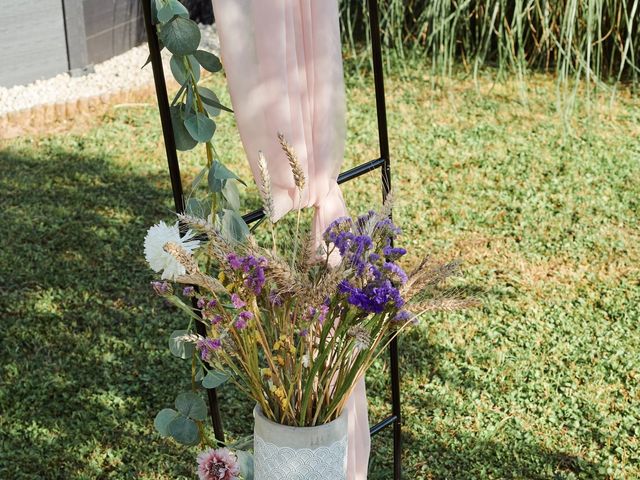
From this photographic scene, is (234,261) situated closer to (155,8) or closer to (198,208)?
(198,208)

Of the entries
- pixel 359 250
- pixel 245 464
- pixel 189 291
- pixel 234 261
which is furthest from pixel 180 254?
pixel 245 464

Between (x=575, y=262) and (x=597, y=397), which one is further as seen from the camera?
(x=575, y=262)

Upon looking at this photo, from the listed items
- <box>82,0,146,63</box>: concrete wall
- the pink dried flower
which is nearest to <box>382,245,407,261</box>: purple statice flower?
the pink dried flower

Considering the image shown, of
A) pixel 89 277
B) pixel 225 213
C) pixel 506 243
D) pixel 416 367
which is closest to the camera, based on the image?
pixel 225 213

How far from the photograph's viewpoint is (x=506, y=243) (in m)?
3.68

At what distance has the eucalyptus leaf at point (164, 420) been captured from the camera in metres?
1.87

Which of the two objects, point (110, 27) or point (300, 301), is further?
point (110, 27)

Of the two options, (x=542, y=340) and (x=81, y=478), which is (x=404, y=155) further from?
(x=81, y=478)

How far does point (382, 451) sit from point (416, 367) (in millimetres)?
428

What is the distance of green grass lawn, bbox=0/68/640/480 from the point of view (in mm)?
2623

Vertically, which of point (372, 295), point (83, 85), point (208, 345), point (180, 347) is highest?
point (372, 295)

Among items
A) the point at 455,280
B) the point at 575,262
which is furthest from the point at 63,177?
the point at 575,262

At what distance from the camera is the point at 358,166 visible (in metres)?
2.07

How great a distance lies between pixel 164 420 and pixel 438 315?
1532mm
